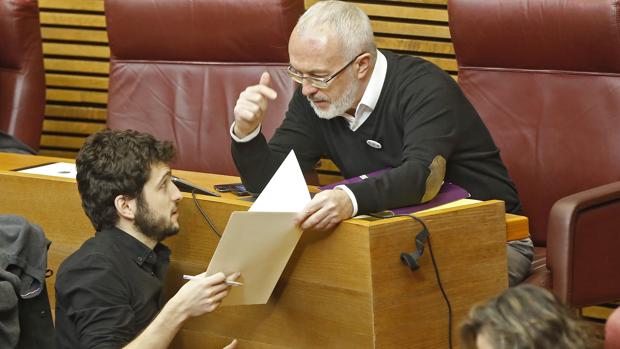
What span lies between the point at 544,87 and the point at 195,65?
3.25ft

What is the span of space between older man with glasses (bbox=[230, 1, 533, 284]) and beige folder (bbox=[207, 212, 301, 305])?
269 millimetres

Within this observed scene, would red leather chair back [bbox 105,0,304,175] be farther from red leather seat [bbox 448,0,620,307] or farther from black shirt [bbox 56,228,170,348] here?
black shirt [bbox 56,228,170,348]

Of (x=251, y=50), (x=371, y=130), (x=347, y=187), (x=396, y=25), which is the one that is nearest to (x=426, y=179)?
(x=347, y=187)

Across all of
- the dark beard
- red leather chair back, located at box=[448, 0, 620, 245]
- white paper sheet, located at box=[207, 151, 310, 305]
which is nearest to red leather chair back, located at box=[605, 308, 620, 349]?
white paper sheet, located at box=[207, 151, 310, 305]

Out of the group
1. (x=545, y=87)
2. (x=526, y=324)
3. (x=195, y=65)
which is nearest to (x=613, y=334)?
(x=526, y=324)

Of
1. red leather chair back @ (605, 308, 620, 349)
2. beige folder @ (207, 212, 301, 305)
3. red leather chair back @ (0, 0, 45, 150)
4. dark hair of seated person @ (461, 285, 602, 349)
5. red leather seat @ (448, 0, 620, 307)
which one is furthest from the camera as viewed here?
red leather chair back @ (0, 0, 45, 150)

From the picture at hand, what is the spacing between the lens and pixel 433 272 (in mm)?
1955

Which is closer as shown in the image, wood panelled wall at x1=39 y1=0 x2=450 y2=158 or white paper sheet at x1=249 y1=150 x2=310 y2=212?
white paper sheet at x1=249 y1=150 x2=310 y2=212

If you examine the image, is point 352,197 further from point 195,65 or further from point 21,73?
point 21,73

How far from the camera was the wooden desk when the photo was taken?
1882 mm

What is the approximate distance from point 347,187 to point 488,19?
2.86 ft

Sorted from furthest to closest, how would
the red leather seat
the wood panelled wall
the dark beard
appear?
the wood panelled wall < the red leather seat < the dark beard

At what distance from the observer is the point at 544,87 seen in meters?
2.65

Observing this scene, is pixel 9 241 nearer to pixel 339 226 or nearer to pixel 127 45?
pixel 339 226
